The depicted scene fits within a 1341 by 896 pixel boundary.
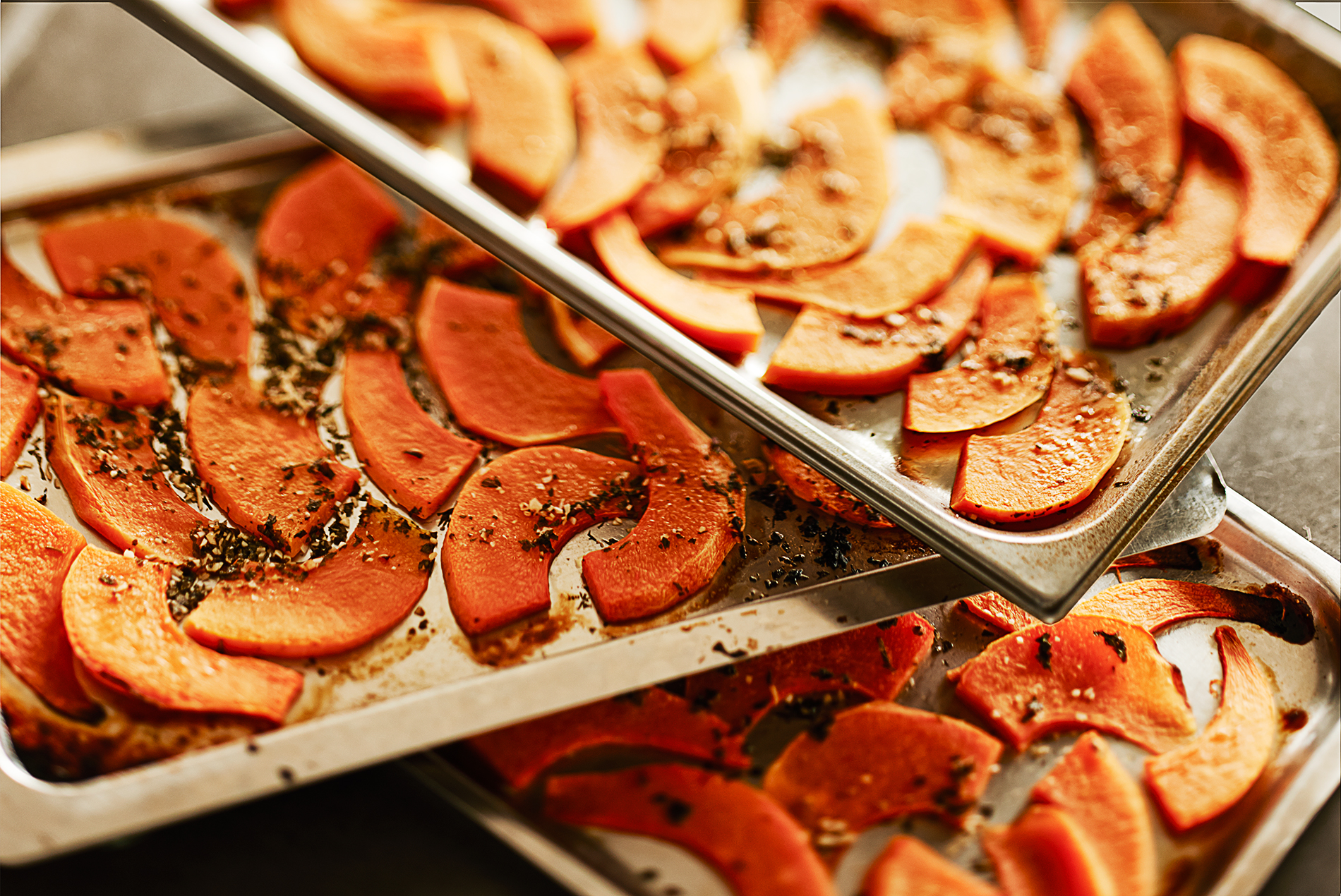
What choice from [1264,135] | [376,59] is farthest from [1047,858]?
[376,59]

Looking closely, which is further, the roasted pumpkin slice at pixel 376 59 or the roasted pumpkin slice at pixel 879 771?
the roasted pumpkin slice at pixel 376 59

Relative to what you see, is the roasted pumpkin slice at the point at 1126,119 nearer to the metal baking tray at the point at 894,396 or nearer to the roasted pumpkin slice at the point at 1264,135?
the roasted pumpkin slice at the point at 1264,135

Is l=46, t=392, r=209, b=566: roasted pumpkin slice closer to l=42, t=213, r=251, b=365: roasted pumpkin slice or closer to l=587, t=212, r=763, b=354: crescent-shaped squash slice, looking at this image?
l=42, t=213, r=251, b=365: roasted pumpkin slice

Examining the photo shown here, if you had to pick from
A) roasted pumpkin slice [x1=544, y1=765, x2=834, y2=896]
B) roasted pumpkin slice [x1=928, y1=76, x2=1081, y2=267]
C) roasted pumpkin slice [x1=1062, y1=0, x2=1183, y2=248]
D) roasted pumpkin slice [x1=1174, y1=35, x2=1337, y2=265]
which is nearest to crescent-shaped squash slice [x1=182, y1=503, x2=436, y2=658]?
roasted pumpkin slice [x1=544, y1=765, x2=834, y2=896]

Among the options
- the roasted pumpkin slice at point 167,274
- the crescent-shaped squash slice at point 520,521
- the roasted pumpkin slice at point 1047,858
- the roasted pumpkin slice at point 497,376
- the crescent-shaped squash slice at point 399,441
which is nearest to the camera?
the roasted pumpkin slice at point 1047,858

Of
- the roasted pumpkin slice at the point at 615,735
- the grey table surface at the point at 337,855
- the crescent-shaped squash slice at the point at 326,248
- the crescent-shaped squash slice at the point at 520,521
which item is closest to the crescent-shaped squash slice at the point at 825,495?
the crescent-shaped squash slice at the point at 520,521

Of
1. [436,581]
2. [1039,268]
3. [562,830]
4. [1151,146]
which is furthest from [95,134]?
[1151,146]

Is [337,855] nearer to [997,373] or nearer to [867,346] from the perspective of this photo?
[867,346]

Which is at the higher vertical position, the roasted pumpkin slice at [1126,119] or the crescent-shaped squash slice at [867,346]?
the roasted pumpkin slice at [1126,119]
